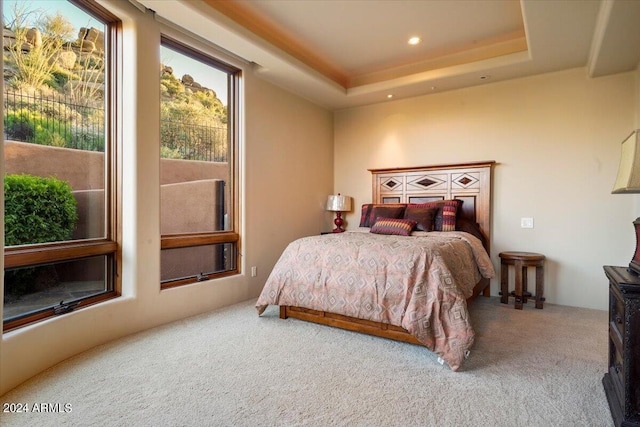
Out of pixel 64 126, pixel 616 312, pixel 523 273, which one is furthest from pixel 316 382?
pixel 523 273

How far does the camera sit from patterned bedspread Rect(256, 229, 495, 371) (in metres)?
2.22

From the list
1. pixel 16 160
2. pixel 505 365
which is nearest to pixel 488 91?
pixel 505 365

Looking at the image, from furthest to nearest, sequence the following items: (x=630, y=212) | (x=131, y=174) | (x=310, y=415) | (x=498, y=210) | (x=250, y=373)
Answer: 1. (x=498, y=210)
2. (x=630, y=212)
3. (x=131, y=174)
4. (x=250, y=373)
5. (x=310, y=415)

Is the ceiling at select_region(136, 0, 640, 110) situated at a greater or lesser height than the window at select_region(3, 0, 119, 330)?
greater

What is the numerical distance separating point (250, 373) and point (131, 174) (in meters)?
1.85

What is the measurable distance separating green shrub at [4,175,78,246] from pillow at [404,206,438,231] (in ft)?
10.7

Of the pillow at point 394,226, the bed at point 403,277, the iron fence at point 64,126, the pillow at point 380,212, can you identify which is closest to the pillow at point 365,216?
the pillow at point 380,212

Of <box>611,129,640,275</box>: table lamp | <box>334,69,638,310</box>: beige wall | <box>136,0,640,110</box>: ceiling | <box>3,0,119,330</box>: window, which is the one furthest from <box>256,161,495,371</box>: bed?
<box>3,0,119,330</box>: window

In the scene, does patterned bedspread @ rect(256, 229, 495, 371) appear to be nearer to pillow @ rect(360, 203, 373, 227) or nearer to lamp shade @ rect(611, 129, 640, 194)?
lamp shade @ rect(611, 129, 640, 194)

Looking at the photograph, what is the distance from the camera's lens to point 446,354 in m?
2.14

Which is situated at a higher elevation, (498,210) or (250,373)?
(498,210)

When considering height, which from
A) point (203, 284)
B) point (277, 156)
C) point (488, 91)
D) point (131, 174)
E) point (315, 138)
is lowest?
point (203, 284)

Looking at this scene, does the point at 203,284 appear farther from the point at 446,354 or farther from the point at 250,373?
the point at 446,354

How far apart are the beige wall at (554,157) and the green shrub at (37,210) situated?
3.90 m
